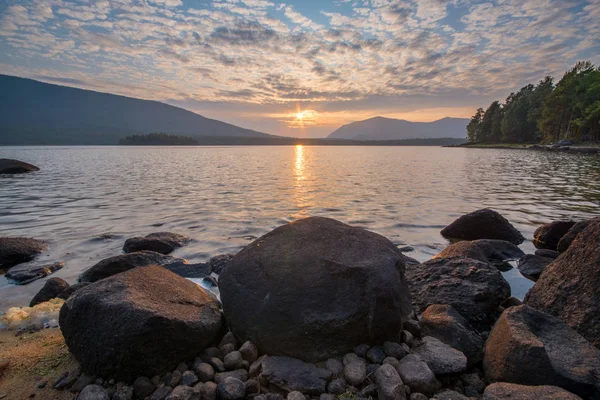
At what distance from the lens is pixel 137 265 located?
27.8ft

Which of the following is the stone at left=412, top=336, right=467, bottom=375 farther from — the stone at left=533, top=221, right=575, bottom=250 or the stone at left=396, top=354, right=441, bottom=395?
the stone at left=533, top=221, right=575, bottom=250

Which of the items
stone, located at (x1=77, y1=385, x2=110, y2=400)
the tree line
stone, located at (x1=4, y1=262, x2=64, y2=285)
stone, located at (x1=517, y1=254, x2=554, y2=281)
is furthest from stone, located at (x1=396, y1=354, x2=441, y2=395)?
the tree line

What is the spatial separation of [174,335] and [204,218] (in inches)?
441

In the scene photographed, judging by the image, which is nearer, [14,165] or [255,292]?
[255,292]

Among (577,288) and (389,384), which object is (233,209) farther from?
(577,288)

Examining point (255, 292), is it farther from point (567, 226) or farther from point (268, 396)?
point (567, 226)

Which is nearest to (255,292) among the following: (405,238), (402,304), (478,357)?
(402,304)

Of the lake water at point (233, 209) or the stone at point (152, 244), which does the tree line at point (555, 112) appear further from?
the stone at point (152, 244)

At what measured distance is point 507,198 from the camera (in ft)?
66.5

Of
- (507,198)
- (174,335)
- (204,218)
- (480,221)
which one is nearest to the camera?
(174,335)

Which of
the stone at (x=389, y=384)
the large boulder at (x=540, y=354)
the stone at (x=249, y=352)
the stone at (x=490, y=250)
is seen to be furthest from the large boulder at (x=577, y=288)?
the stone at (x=249, y=352)

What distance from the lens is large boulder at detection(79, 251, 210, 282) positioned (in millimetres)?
8115

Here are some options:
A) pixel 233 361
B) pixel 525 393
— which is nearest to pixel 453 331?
pixel 525 393

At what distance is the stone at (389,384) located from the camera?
11.7 ft
